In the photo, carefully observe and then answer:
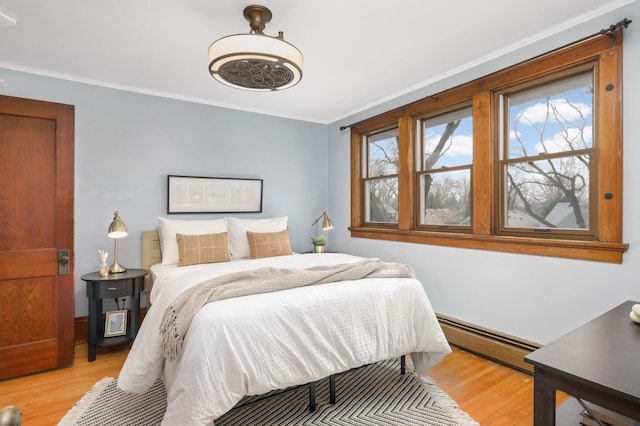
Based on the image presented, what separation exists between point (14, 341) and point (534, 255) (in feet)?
13.1

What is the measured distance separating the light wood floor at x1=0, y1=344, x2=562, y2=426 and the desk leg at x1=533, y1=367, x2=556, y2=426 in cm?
110

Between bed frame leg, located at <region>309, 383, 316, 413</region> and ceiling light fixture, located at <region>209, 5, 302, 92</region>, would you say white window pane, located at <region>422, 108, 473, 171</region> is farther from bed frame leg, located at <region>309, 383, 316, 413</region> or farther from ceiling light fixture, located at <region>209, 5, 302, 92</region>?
bed frame leg, located at <region>309, 383, 316, 413</region>

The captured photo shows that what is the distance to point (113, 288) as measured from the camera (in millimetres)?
2949

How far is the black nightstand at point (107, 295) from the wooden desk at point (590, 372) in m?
3.01

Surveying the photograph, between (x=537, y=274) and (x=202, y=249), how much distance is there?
2808mm

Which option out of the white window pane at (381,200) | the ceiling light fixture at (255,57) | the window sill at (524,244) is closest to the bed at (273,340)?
the window sill at (524,244)

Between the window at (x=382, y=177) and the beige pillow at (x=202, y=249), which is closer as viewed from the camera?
the beige pillow at (x=202, y=249)

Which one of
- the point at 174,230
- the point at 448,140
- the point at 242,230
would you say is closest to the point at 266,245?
the point at 242,230

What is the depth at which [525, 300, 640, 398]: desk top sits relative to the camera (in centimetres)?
100

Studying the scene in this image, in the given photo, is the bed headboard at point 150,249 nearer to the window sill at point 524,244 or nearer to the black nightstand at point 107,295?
the black nightstand at point 107,295

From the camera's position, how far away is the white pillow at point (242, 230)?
11.9ft

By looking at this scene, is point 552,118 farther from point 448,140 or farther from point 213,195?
point 213,195

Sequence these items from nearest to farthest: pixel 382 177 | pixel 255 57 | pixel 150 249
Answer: pixel 255 57, pixel 150 249, pixel 382 177

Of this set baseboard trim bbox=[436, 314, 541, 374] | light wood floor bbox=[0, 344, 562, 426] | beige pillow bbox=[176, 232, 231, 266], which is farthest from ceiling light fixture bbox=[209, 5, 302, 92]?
baseboard trim bbox=[436, 314, 541, 374]
